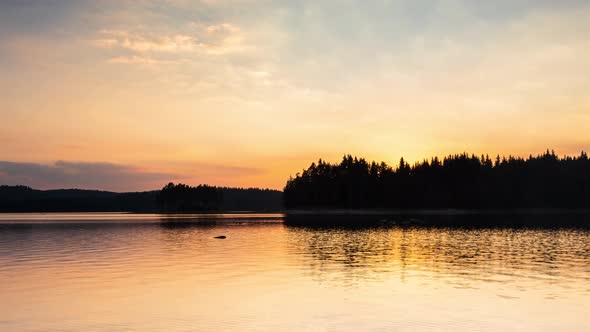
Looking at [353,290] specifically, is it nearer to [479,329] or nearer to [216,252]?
[479,329]

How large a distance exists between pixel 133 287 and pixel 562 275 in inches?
1188

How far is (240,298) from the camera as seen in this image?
29953 millimetres

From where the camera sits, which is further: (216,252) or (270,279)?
(216,252)

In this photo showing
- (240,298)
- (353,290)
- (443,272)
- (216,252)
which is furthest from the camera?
(216,252)

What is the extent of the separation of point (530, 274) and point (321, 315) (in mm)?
21559

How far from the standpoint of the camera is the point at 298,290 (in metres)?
32.8

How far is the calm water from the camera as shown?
79.0 feet

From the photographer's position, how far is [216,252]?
58938 mm

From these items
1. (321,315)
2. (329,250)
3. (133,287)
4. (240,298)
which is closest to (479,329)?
(321,315)

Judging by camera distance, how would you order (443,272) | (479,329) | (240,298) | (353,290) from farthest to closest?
(443,272) → (353,290) → (240,298) → (479,329)

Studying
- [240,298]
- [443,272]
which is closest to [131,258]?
[240,298]

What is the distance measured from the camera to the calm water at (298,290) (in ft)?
79.0

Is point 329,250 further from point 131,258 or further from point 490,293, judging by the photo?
point 490,293

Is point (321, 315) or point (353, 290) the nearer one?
point (321, 315)
